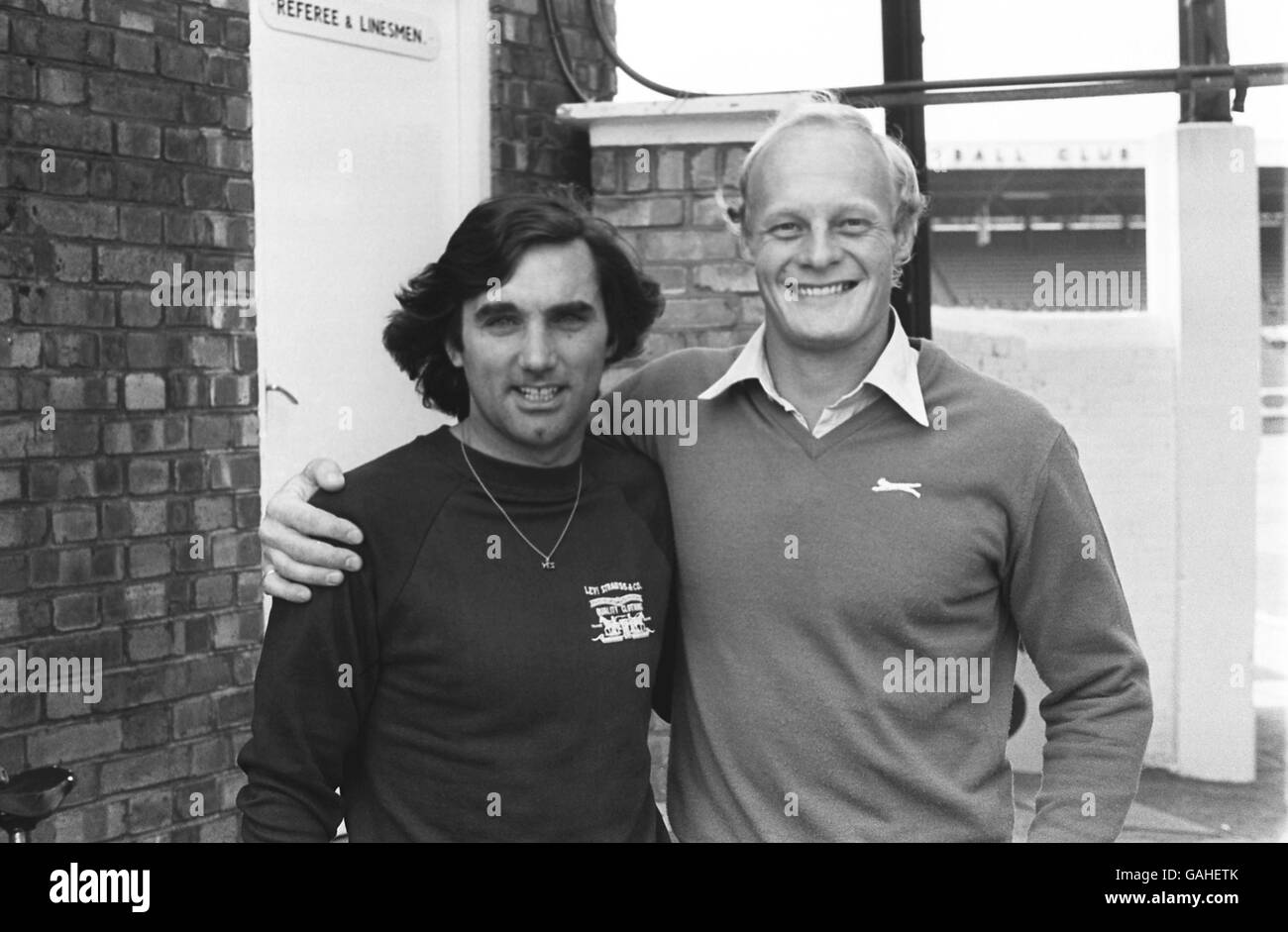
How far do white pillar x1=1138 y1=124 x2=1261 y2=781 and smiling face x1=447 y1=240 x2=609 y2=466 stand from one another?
3.70 meters

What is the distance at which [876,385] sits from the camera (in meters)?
2.06

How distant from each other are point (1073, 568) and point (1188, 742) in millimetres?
3806

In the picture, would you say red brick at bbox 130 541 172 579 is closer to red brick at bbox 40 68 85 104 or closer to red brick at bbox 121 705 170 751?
red brick at bbox 121 705 170 751

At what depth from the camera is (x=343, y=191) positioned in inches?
160

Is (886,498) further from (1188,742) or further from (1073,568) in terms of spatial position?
(1188,742)

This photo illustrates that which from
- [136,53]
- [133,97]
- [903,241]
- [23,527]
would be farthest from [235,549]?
[903,241]

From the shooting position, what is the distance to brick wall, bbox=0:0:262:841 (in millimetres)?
3254

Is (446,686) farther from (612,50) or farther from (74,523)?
(612,50)

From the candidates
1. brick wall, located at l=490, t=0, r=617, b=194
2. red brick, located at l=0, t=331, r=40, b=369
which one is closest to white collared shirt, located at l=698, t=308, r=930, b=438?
red brick, located at l=0, t=331, r=40, b=369

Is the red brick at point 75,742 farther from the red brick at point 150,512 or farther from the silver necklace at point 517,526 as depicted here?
the silver necklace at point 517,526

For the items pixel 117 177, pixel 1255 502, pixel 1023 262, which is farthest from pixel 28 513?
pixel 1255 502

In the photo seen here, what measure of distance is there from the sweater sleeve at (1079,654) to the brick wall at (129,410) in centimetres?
228

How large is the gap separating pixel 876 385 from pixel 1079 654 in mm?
481

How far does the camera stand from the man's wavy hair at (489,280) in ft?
6.64
